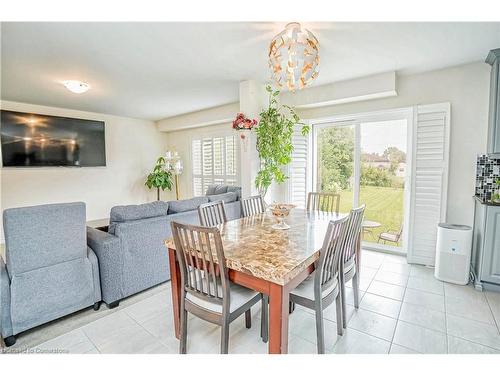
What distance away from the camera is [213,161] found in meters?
5.65

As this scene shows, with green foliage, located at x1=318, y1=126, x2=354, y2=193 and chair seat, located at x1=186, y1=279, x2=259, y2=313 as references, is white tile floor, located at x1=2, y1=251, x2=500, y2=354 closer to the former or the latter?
chair seat, located at x1=186, y1=279, x2=259, y2=313

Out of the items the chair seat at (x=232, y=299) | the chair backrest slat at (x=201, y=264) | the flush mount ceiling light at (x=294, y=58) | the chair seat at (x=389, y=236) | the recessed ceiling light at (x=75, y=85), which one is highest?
the recessed ceiling light at (x=75, y=85)

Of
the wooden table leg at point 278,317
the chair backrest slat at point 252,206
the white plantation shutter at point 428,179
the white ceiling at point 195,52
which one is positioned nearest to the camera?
the wooden table leg at point 278,317

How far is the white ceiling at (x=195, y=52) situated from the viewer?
2105 mm

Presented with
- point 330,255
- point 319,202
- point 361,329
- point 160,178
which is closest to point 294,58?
point 330,255

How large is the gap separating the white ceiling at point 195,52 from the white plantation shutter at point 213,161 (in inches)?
64.8

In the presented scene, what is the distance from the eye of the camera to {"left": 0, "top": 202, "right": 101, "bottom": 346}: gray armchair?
1.78 m

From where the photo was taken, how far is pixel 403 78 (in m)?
3.20

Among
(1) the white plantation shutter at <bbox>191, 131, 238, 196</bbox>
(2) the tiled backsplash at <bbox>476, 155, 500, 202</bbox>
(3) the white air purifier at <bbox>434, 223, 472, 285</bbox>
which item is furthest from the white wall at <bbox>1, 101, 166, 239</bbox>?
(2) the tiled backsplash at <bbox>476, 155, 500, 202</bbox>

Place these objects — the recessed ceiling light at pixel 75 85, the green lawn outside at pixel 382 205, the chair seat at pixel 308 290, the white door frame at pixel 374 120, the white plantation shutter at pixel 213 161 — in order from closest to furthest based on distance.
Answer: the chair seat at pixel 308 290
the recessed ceiling light at pixel 75 85
the white door frame at pixel 374 120
the green lawn outside at pixel 382 205
the white plantation shutter at pixel 213 161

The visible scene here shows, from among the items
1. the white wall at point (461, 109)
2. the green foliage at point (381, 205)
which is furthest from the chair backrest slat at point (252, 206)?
the white wall at point (461, 109)

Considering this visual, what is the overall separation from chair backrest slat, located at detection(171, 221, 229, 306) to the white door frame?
113 inches

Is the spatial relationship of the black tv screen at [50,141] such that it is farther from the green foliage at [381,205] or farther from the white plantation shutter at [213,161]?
the green foliage at [381,205]

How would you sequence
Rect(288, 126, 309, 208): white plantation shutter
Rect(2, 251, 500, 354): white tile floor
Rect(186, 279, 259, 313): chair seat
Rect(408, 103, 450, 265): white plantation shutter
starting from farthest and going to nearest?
A: Rect(288, 126, 309, 208): white plantation shutter
Rect(408, 103, 450, 265): white plantation shutter
Rect(2, 251, 500, 354): white tile floor
Rect(186, 279, 259, 313): chair seat
